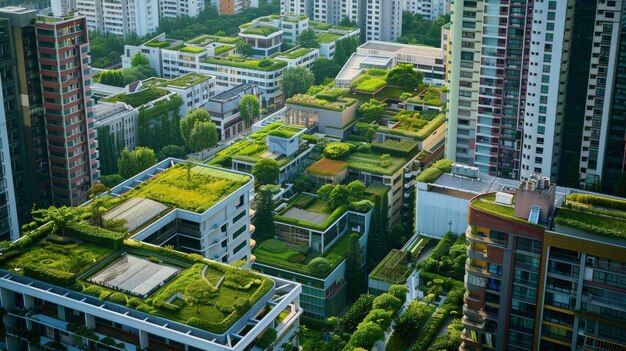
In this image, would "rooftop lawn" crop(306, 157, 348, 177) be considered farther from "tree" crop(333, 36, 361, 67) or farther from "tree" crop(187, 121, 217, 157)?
"tree" crop(333, 36, 361, 67)

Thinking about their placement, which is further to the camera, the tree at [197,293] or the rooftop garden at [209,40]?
the rooftop garden at [209,40]

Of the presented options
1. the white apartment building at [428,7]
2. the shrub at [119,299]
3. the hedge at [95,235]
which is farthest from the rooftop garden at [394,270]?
the white apartment building at [428,7]

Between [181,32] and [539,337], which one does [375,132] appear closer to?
[539,337]

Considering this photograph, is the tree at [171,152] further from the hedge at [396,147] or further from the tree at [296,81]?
the hedge at [396,147]

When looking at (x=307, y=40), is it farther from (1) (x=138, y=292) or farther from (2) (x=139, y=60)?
(1) (x=138, y=292)

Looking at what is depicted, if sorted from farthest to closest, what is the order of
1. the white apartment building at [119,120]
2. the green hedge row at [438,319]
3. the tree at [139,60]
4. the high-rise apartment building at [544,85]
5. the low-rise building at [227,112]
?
the tree at [139,60] < the low-rise building at [227,112] < the white apartment building at [119,120] < the high-rise apartment building at [544,85] < the green hedge row at [438,319]

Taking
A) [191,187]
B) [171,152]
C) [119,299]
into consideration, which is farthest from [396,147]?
[119,299]
